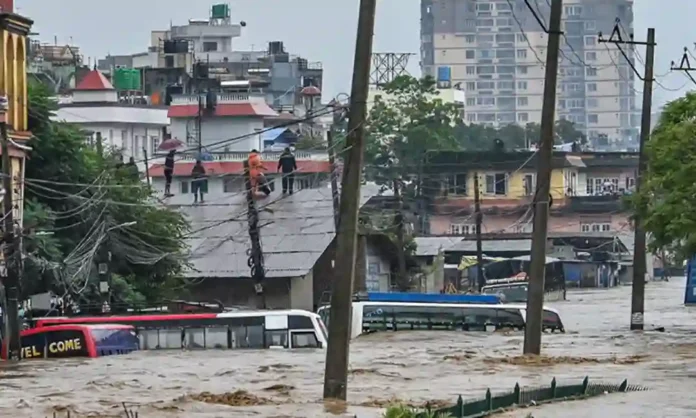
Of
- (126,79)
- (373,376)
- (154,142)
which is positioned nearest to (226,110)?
(154,142)

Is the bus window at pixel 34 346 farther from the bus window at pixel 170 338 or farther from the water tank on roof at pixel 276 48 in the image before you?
the water tank on roof at pixel 276 48

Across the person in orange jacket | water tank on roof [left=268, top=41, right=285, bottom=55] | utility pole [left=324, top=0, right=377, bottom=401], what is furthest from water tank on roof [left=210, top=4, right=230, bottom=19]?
utility pole [left=324, top=0, right=377, bottom=401]

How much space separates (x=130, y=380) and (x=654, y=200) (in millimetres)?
18253

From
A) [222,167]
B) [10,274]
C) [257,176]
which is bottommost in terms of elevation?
[10,274]

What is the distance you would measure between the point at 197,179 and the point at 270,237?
43.5 ft

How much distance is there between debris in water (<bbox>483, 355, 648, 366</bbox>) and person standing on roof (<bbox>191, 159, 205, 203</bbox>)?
129 feet

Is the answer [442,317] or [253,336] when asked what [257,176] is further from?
[253,336]

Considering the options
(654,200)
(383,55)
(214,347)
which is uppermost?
(383,55)

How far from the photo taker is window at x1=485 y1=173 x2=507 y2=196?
112m

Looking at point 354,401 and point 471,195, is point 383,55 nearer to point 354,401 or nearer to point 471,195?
point 471,195

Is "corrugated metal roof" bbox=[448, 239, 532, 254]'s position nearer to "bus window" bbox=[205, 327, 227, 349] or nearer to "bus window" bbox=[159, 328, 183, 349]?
"bus window" bbox=[205, 327, 227, 349]

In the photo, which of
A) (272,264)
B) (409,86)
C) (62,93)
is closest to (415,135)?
(409,86)

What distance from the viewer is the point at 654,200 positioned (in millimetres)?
49344

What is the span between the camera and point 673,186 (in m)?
47.7
